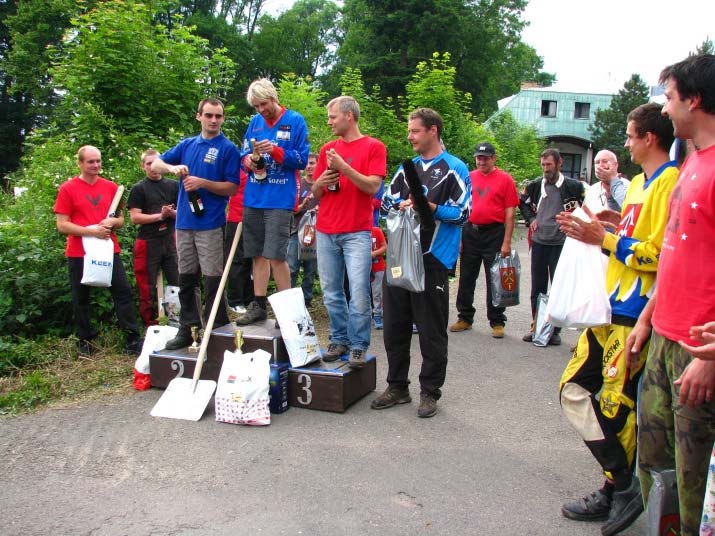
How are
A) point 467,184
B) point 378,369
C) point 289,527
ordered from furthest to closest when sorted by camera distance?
point 378,369 → point 467,184 → point 289,527

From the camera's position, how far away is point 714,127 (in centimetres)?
239

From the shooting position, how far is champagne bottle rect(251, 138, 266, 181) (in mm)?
5098

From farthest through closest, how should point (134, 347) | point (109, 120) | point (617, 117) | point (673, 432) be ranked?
point (617, 117)
point (109, 120)
point (134, 347)
point (673, 432)

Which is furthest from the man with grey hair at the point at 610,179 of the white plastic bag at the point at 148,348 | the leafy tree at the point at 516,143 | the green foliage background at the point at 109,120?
the leafy tree at the point at 516,143

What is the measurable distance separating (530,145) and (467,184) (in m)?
28.5

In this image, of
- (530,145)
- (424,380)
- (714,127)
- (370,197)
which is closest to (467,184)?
(370,197)

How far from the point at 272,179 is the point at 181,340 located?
1.75 metres

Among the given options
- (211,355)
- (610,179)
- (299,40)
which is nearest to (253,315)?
(211,355)

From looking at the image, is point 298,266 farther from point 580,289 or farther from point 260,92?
point 580,289

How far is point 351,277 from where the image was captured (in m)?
5.11

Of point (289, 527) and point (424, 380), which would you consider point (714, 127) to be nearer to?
point (289, 527)

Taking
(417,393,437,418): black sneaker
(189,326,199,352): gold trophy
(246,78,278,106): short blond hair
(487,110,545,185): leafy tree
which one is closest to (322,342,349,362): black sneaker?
(417,393,437,418): black sneaker

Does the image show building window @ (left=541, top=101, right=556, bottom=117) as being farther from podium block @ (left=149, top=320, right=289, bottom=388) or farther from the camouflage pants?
the camouflage pants

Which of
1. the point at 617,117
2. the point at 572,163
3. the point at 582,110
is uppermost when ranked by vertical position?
the point at 582,110
